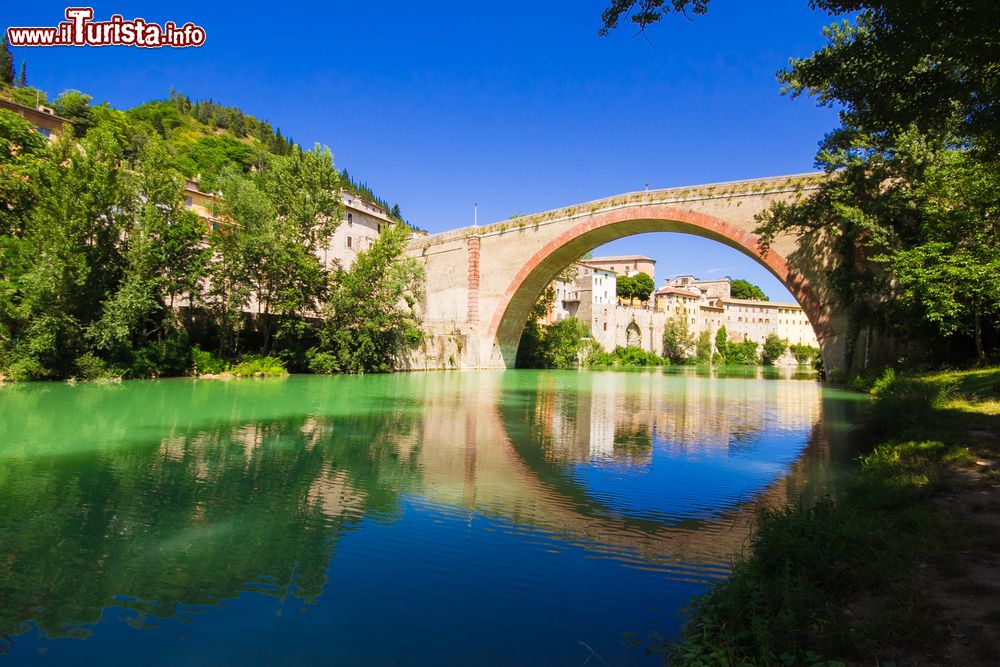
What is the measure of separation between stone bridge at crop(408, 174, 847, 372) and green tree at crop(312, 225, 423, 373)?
13.2 ft

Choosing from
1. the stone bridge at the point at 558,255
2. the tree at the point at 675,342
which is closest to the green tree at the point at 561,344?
the stone bridge at the point at 558,255

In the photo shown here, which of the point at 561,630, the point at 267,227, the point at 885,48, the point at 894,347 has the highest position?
the point at 267,227

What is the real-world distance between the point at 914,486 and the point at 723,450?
12.8 feet

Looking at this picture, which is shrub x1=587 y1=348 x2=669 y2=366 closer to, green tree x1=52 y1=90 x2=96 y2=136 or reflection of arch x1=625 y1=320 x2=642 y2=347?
reflection of arch x1=625 y1=320 x2=642 y2=347

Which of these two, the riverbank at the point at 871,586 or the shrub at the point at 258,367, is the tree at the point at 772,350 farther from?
the riverbank at the point at 871,586

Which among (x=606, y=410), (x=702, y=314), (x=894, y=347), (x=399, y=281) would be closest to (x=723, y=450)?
(x=606, y=410)

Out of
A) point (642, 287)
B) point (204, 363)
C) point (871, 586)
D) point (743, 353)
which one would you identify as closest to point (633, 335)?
point (642, 287)

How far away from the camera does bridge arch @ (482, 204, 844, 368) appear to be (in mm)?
20797

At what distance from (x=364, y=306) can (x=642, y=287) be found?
55380 mm

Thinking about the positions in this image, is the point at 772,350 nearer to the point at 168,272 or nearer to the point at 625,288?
the point at 625,288

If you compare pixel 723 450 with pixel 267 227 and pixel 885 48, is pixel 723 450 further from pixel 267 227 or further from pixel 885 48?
pixel 267 227

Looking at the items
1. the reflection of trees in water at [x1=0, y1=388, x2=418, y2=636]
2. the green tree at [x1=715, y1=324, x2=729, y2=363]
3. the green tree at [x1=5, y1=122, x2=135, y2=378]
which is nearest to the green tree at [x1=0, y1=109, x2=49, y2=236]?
the green tree at [x1=5, y1=122, x2=135, y2=378]

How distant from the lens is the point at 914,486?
496cm

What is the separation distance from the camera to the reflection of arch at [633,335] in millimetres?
62656
